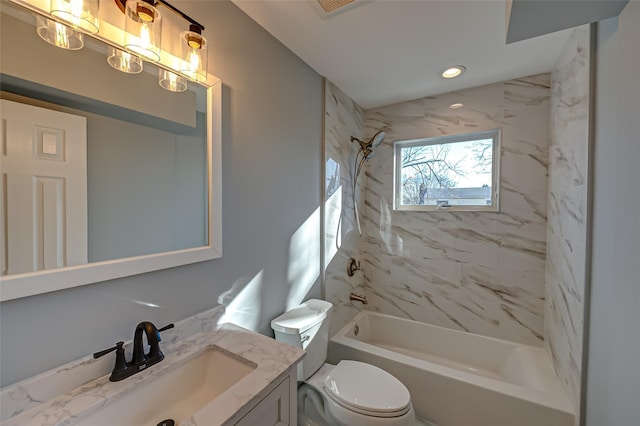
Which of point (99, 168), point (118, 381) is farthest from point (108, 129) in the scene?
point (118, 381)

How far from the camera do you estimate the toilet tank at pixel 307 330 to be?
4.59 feet

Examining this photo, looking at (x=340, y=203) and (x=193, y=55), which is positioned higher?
(x=193, y=55)

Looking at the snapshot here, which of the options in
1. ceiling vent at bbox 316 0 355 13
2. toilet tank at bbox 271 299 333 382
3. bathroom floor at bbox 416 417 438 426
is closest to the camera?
ceiling vent at bbox 316 0 355 13

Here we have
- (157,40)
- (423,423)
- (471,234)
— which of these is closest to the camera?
(157,40)

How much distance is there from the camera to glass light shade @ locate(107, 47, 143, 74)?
863mm

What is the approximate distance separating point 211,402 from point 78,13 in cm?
119

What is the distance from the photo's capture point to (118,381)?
2.64 feet

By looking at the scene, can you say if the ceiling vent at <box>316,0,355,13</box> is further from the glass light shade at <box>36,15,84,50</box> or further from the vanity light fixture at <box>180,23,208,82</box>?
the glass light shade at <box>36,15,84,50</box>

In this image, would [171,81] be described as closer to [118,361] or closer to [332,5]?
[332,5]

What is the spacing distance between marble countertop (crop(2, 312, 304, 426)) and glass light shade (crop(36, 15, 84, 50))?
97 cm

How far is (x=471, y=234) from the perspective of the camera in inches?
84.9

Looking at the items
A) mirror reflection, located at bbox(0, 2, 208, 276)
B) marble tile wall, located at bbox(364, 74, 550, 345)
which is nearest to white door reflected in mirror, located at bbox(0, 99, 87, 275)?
mirror reflection, located at bbox(0, 2, 208, 276)

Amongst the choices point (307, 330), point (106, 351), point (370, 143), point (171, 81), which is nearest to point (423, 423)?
point (307, 330)

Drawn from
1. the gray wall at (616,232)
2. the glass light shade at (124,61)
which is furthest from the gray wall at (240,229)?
the gray wall at (616,232)
